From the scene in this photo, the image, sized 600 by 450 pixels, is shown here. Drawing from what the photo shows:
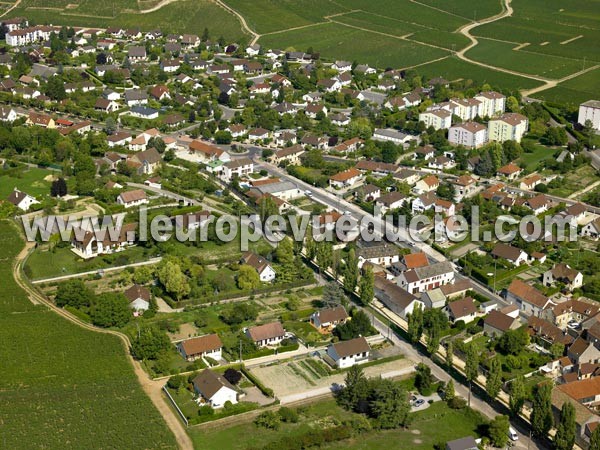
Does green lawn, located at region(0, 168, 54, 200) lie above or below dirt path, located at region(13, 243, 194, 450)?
above

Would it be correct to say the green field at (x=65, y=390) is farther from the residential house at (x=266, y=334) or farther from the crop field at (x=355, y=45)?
the crop field at (x=355, y=45)

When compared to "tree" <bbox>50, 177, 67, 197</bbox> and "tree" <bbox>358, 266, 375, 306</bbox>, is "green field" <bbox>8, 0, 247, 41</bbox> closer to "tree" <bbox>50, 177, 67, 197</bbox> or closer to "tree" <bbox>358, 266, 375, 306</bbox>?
"tree" <bbox>50, 177, 67, 197</bbox>

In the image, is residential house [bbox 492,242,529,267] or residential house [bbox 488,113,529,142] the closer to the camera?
residential house [bbox 492,242,529,267]

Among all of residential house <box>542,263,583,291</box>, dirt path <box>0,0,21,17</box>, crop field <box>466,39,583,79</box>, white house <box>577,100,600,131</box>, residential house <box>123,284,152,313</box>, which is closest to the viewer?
residential house <box>123,284,152,313</box>

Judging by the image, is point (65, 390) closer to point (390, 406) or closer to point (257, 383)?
point (257, 383)

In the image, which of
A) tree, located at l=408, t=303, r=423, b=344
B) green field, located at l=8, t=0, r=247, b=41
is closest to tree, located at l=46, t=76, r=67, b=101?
green field, located at l=8, t=0, r=247, b=41

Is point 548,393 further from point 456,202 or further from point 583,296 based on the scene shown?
point 456,202
